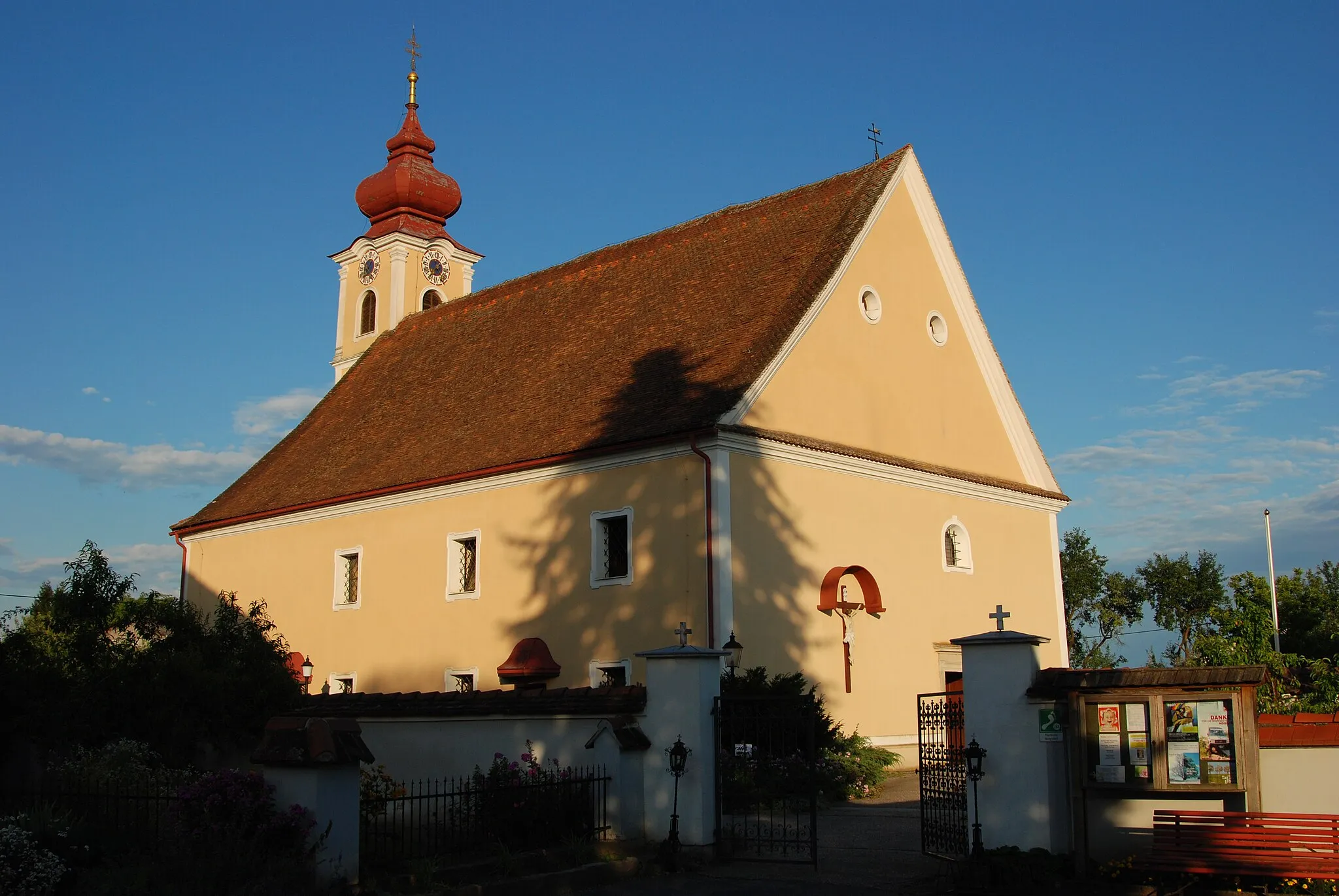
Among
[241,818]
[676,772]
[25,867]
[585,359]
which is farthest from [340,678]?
[25,867]

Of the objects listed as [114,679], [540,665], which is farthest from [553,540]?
[114,679]

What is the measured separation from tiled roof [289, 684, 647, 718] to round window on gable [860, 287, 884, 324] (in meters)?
10.2

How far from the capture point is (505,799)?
12438 mm

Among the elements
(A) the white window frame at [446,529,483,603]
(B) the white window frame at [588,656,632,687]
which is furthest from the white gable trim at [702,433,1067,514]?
(A) the white window frame at [446,529,483,603]

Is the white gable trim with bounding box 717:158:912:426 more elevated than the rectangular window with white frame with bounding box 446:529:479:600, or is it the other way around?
the white gable trim with bounding box 717:158:912:426

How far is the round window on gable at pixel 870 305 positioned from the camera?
75.7 feet

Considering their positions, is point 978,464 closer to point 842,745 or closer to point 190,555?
point 842,745

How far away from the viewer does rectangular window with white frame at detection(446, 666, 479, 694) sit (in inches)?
909

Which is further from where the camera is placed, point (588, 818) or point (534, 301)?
point (534, 301)

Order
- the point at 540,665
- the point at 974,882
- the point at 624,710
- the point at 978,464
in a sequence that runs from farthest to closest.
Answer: the point at 978,464, the point at 540,665, the point at 624,710, the point at 974,882

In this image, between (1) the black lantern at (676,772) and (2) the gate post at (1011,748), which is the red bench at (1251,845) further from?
(1) the black lantern at (676,772)

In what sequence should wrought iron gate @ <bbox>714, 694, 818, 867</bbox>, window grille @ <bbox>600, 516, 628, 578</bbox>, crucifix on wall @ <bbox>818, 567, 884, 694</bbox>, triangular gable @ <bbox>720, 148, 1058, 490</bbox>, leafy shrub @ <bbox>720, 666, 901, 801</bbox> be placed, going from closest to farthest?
wrought iron gate @ <bbox>714, 694, 818, 867</bbox>
leafy shrub @ <bbox>720, 666, 901, 801</bbox>
crucifix on wall @ <bbox>818, 567, 884, 694</bbox>
window grille @ <bbox>600, 516, 628, 578</bbox>
triangular gable @ <bbox>720, 148, 1058, 490</bbox>

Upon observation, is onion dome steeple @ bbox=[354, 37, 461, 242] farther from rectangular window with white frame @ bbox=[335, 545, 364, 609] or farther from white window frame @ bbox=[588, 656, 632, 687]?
white window frame @ bbox=[588, 656, 632, 687]

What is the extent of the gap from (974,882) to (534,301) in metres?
20.5
